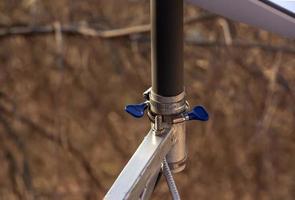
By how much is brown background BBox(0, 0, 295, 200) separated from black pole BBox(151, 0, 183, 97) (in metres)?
1.43

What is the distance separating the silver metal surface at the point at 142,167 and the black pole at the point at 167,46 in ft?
0.21

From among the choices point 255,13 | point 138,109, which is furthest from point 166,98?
point 255,13

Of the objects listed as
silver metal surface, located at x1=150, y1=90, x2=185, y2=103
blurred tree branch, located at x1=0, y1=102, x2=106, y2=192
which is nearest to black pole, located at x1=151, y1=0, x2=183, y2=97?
silver metal surface, located at x1=150, y1=90, x2=185, y2=103

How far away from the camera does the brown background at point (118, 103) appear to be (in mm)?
2141

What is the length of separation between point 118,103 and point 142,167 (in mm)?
1539

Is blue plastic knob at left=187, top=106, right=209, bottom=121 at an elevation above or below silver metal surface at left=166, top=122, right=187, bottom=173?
above

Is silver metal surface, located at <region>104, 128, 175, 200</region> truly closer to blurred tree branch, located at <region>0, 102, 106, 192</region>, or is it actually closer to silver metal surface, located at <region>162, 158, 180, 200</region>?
silver metal surface, located at <region>162, 158, 180, 200</region>

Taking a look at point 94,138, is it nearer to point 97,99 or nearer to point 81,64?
point 97,99

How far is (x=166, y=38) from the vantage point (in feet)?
2.38

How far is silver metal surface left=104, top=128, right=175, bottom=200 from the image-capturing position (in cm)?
67

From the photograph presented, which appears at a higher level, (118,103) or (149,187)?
(149,187)

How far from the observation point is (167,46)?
0.73 m

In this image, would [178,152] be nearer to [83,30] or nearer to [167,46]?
[167,46]

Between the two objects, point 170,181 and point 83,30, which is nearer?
point 170,181
